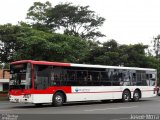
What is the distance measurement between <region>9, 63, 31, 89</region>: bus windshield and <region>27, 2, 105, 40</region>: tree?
35284 millimetres

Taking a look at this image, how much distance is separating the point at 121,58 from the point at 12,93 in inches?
1062

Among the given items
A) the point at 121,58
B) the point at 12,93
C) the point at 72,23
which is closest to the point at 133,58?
the point at 121,58

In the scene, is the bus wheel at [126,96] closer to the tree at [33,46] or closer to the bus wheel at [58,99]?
the bus wheel at [58,99]

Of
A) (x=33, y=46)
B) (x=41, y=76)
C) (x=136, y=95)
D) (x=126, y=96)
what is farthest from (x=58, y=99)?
(x=33, y=46)

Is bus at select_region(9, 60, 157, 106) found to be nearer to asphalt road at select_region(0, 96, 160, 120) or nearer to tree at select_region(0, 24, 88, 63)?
asphalt road at select_region(0, 96, 160, 120)

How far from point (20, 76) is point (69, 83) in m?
3.19

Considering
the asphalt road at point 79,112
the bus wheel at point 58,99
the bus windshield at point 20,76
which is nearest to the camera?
the asphalt road at point 79,112

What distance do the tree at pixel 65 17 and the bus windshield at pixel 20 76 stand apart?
3528 cm

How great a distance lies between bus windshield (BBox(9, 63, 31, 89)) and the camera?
21.9m

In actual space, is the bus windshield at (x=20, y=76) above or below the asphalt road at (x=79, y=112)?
above

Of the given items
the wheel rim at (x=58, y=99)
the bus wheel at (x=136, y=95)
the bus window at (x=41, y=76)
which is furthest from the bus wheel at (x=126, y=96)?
the bus window at (x=41, y=76)

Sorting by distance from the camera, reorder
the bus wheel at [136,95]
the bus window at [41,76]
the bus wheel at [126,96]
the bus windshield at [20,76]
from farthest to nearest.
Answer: the bus wheel at [136,95], the bus wheel at [126,96], the bus window at [41,76], the bus windshield at [20,76]

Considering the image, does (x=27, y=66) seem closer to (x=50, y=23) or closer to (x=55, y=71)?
(x=55, y=71)

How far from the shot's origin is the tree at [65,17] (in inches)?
2328
